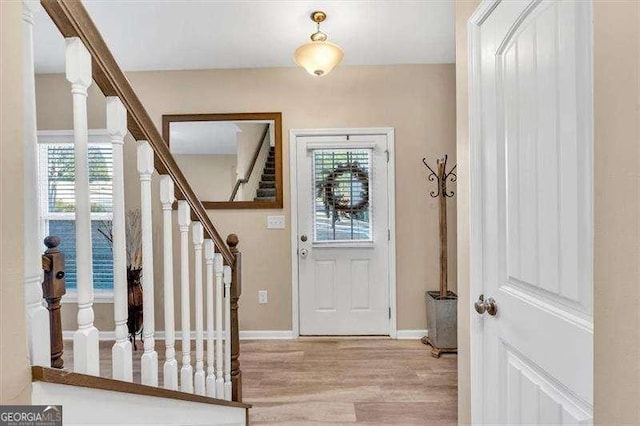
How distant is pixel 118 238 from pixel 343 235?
101 inches

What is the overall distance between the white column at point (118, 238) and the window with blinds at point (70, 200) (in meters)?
2.61

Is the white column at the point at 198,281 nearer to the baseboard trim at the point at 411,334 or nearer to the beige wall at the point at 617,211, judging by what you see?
the beige wall at the point at 617,211

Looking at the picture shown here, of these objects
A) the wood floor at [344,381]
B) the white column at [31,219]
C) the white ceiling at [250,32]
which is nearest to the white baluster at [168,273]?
the white column at [31,219]

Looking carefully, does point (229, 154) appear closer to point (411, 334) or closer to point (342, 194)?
point (342, 194)

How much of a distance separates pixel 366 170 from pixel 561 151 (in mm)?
2423

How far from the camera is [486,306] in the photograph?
1231mm

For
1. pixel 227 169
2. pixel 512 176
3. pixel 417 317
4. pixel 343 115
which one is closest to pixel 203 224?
pixel 512 176

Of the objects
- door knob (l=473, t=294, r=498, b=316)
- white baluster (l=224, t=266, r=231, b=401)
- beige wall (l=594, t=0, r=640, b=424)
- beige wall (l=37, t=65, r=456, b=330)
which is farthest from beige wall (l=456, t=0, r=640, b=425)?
beige wall (l=37, t=65, r=456, b=330)

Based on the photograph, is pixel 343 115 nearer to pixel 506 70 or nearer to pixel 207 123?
pixel 207 123

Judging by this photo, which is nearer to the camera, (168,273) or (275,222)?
(168,273)

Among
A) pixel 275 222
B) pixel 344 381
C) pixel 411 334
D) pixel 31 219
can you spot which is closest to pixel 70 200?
pixel 275 222

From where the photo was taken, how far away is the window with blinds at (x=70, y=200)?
3119 mm

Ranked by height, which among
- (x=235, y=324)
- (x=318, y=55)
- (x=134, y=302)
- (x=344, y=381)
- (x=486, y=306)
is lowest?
(x=344, y=381)

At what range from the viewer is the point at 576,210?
2.79 ft
